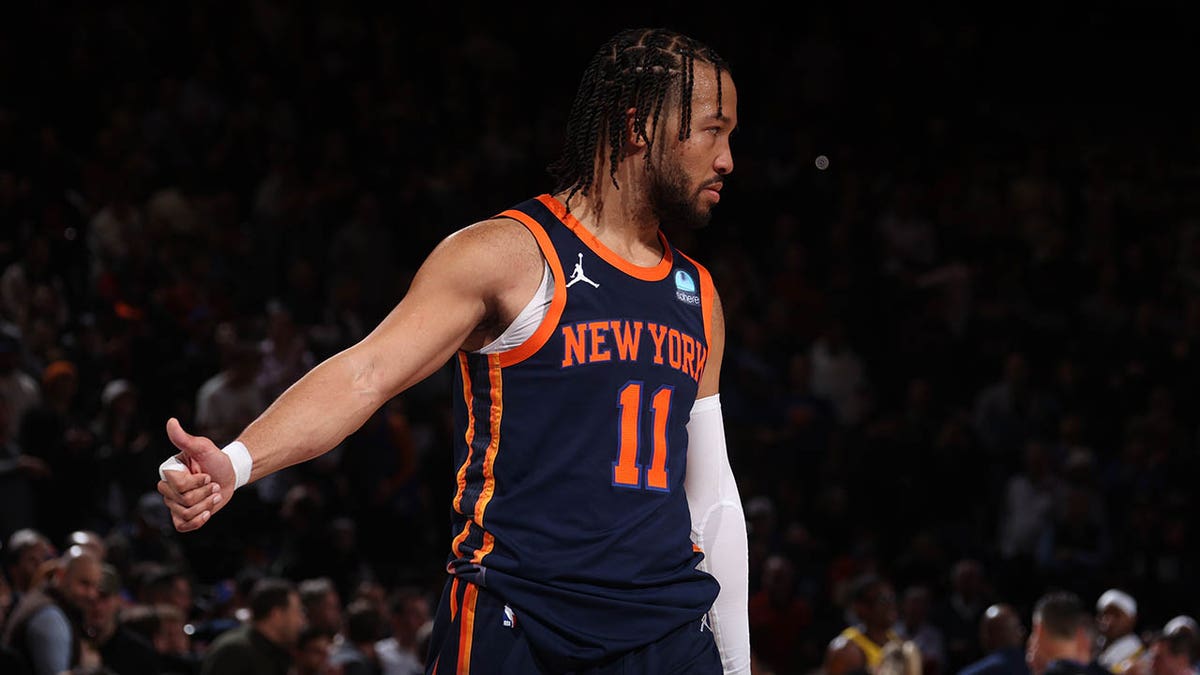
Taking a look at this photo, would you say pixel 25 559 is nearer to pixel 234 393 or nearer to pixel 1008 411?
pixel 234 393

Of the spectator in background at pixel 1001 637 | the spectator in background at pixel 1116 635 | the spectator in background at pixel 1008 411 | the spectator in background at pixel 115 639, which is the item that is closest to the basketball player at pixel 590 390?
the spectator in background at pixel 115 639

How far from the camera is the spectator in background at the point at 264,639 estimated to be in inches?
254

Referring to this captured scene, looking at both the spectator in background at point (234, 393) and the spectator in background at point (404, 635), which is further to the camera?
the spectator in background at point (234, 393)

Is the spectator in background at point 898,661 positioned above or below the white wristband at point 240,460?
below

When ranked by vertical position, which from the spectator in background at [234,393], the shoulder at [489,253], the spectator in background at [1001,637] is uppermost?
the shoulder at [489,253]

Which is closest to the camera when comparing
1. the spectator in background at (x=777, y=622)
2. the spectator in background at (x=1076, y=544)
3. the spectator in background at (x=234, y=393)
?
the spectator in background at (x=234, y=393)

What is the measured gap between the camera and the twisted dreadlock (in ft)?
9.50

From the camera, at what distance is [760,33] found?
48.2 ft

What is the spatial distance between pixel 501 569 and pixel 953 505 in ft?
26.3

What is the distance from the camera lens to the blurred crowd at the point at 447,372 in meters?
8.50

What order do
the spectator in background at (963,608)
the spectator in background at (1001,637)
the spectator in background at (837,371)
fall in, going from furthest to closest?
the spectator in background at (837,371), the spectator in background at (963,608), the spectator in background at (1001,637)

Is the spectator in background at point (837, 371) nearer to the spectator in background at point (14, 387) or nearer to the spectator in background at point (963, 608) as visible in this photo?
the spectator in background at point (963, 608)

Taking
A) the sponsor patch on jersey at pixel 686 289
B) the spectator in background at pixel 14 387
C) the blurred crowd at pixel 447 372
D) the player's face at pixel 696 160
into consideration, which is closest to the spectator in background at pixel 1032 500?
the blurred crowd at pixel 447 372

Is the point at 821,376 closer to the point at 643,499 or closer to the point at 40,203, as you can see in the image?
the point at 40,203
